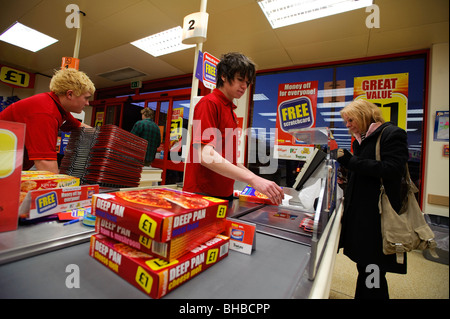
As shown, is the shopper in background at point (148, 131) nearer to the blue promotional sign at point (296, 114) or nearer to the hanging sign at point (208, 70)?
the hanging sign at point (208, 70)

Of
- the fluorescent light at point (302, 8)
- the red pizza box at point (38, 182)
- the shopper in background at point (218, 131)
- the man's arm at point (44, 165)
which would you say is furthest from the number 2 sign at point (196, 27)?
the red pizza box at point (38, 182)

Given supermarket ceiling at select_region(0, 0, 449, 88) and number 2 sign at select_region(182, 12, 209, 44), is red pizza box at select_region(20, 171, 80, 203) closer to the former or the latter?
number 2 sign at select_region(182, 12, 209, 44)

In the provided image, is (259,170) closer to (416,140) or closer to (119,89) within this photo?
(416,140)

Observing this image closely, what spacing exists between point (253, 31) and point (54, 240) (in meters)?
3.52

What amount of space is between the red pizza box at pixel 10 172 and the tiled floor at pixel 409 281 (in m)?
2.44

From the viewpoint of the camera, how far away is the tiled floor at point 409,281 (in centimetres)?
213

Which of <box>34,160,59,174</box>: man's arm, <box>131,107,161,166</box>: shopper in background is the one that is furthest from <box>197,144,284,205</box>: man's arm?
<box>131,107,161,166</box>: shopper in background

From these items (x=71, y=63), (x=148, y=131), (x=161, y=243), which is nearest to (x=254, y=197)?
(x=161, y=243)

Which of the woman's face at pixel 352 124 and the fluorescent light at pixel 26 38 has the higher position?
the fluorescent light at pixel 26 38

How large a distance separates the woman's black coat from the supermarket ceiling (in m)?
2.01

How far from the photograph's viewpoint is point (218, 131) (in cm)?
119

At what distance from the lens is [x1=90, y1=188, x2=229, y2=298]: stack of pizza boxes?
1.56ft

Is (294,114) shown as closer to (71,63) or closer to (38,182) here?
(71,63)

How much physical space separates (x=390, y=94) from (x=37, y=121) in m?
4.50
